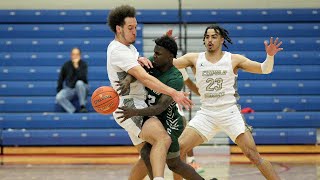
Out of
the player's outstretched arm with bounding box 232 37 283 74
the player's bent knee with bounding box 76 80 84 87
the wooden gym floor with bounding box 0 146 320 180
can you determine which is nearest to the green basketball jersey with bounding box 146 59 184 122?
the player's outstretched arm with bounding box 232 37 283 74

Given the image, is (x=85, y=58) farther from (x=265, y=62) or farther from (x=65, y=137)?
(x=265, y=62)

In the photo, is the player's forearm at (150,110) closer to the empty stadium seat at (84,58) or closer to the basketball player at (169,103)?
the basketball player at (169,103)

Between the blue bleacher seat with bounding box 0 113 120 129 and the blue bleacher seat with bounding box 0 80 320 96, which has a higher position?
the blue bleacher seat with bounding box 0 80 320 96

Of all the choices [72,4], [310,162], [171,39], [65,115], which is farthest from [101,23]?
[171,39]

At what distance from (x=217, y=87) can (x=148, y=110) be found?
1.58 meters

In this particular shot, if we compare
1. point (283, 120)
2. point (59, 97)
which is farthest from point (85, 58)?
point (283, 120)

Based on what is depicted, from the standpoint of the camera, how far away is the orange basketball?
589cm

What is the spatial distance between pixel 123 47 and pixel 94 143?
281 inches

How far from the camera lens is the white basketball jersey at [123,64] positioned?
595 centimetres

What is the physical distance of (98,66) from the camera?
47.9ft

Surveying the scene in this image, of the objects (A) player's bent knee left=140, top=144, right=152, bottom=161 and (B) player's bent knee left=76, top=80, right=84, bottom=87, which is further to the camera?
(B) player's bent knee left=76, top=80, right=84, bottom=87

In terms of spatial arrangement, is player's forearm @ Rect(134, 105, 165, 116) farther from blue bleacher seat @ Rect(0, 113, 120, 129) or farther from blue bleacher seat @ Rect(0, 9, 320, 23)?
blue bleacher seat @ Rect(0, 9, 320, 23)

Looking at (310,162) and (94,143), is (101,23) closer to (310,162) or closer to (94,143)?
(94,143)

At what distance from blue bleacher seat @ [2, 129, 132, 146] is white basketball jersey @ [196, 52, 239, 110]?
5.78 meters
